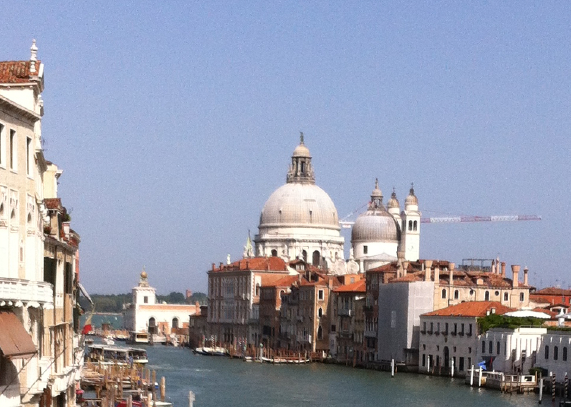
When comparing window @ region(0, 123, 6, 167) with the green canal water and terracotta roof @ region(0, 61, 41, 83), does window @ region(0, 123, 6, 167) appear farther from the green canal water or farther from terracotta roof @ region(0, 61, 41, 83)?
the green canal water

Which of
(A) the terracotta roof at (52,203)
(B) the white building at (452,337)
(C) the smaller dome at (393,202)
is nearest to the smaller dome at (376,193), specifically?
(C) the smaller dome at (393,202)

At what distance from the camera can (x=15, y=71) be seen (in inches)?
776

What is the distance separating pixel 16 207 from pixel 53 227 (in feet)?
18.1

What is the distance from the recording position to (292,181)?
112000 millimetres

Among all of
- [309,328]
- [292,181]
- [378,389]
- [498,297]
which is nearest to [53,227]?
[378,389]

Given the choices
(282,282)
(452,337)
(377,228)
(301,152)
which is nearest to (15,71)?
(452,337)

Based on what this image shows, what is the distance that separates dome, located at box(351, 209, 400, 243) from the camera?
344ft

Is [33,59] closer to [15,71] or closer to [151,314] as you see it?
[15,71]

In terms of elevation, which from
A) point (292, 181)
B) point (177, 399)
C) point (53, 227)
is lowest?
point (177, 399)

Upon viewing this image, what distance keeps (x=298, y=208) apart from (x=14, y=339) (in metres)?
91.8

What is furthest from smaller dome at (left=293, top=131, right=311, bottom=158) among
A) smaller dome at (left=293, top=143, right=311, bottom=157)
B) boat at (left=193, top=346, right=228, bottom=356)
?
boat at (left=193, top=346, right=228, bottom=356)

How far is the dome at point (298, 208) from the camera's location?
109 metres

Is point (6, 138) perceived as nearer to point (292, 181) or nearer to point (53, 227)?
point (53, 227)

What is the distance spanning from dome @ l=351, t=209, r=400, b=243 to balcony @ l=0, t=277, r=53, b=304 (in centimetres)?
8597
